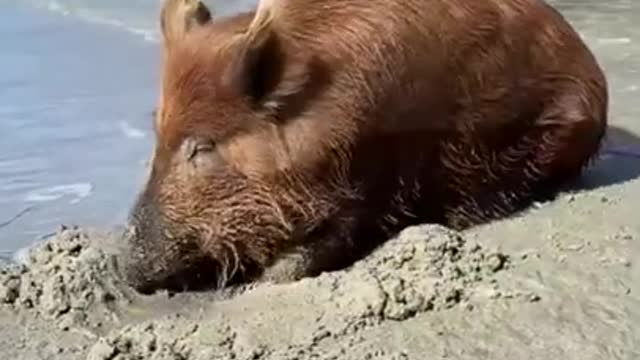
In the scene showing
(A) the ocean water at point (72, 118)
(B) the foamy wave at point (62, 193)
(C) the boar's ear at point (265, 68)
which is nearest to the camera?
(C) the boar's ear at point (265, 68)

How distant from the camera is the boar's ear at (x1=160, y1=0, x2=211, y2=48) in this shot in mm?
4371

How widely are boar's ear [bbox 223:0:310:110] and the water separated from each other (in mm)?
1175

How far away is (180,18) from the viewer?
438 centimetres

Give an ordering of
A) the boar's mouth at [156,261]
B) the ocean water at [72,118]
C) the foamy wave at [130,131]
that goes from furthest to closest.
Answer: the foamy wave at [130,131] < the ocean water at [72,118] < the boar's mouth at [156,261]

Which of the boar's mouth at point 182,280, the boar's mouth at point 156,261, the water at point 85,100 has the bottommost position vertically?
the water at point 85,100

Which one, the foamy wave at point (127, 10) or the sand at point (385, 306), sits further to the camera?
the foamy wave at point (127, 10)

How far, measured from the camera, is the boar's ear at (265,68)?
13.6 feet

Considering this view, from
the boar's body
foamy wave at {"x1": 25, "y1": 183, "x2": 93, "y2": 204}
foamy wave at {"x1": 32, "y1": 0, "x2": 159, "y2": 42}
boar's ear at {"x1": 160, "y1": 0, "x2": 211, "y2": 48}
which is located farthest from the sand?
foamy wave at {"x1": 32, "y1": 0, "x2": 159, "y2": 42}

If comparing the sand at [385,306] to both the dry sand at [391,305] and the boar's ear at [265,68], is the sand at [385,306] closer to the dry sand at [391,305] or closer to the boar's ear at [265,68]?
the dry sand at [391,305]

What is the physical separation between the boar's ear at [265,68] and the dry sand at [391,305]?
20.8 inches

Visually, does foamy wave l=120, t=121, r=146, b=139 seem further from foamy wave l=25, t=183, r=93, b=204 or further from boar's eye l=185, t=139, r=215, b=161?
boar's eye l=185, t=139, r=215, b=161

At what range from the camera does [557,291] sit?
13.1 feet

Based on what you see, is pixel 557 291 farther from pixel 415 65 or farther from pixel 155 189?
pixel 155 189

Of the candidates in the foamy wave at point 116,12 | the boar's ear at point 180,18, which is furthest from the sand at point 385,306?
the foamy wave at point 116,12
